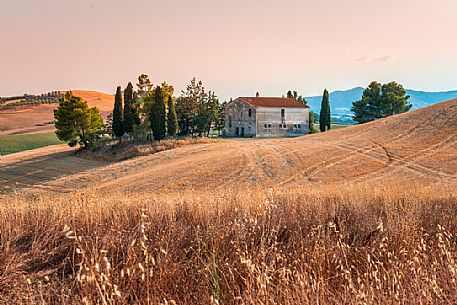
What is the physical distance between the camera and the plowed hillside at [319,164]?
2692 cm

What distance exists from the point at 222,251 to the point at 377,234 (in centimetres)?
279

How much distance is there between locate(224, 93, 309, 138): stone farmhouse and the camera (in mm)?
67250

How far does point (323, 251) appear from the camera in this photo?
227 inches

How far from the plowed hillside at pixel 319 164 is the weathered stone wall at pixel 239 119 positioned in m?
23.6

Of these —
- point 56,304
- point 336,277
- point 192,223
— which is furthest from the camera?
point 192,223

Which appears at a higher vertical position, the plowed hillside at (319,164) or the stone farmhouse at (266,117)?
the stone farmhouse at (266,117)

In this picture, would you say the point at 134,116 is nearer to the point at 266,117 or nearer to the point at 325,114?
the point at 266,117

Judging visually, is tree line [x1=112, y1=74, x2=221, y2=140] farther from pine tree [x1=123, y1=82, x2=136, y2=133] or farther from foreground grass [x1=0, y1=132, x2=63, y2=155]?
foreground grass [x1=0, y1=132, x2=63, y2=155]

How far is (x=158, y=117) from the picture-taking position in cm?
5334

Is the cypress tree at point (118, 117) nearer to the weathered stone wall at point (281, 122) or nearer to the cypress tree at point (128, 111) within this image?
the cypress tree at point (128, 111)

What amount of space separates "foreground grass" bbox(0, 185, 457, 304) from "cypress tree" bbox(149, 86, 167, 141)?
1804 inches

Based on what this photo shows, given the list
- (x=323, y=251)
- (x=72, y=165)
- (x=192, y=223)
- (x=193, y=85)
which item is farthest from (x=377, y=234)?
(x=193, y=85)

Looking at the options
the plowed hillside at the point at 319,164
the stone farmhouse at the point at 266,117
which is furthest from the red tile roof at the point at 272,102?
the plowed hillside at the point at 319,164

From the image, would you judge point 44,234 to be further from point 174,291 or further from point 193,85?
point 193,85
